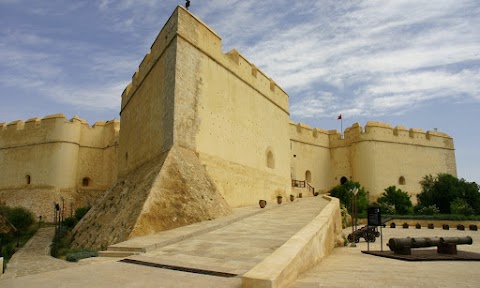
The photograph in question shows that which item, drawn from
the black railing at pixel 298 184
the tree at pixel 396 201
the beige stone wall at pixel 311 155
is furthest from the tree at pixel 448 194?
the black railing at pixel 298 184

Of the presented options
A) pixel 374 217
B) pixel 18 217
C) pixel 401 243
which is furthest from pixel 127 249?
pixel 18 217

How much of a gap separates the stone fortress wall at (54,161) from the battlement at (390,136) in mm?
18283

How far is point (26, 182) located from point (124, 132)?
10711 mm

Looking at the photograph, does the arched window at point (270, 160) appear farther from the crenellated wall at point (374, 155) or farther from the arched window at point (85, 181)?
the arched window at point (85, 181)

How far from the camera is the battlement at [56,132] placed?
23.5 metres

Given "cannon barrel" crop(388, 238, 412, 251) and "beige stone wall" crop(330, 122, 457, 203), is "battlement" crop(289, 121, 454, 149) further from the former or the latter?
"cannon barrel" crop(388, 238, 412, 251)

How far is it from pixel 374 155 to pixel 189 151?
20017mm

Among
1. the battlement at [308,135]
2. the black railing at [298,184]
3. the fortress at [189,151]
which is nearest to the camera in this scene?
the fortress at [189,151]

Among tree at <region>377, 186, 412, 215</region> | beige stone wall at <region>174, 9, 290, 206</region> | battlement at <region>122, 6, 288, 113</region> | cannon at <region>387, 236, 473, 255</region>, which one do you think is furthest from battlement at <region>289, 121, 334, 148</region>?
cannon at <region>387, 236, 473, 255</region>

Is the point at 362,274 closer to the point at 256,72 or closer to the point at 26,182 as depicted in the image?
the point at 256,72

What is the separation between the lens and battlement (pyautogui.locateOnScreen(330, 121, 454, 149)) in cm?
2748

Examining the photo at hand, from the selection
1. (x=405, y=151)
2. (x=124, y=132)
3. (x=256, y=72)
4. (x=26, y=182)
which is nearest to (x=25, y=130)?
(x=26, y=182)

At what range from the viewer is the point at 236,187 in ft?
44.2

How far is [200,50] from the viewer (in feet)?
41.3
